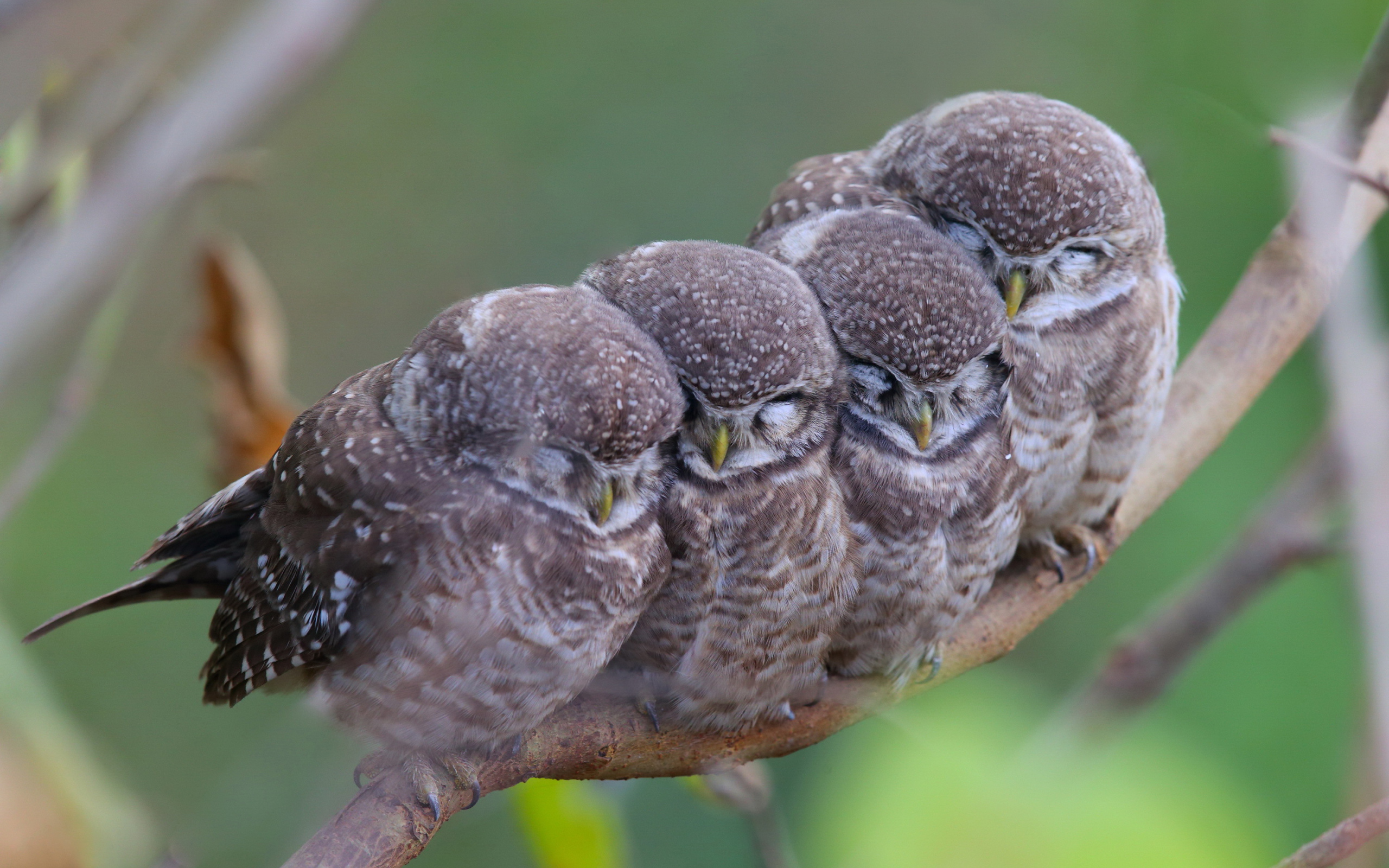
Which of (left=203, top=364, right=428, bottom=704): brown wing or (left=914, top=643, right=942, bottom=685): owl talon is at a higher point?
(left=203, top=364, right=428, bottom=704): brown wing

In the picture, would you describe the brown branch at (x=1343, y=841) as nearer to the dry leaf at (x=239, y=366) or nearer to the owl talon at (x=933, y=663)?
the owl talon at (x=933, y=663)

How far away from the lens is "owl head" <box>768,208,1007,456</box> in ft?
6.08

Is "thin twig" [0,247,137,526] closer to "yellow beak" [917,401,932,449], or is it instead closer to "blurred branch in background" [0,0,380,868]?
"blurred branch in background" [0,0,380,868]

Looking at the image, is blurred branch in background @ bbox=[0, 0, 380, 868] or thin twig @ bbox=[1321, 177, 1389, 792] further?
thin twig @ bbox=[1321, 177, 1389, 792]

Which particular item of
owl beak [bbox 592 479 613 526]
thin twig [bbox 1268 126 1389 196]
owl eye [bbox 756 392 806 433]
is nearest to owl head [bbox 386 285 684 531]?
owl beak [bbox 592 479 613 526]

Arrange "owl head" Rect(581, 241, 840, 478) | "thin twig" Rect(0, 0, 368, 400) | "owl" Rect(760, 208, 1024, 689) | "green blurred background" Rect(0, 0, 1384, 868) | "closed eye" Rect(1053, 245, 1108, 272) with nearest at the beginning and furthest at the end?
"thin twig" Rect(0, 0, 368, 400)
"owl head" Rect(581, 241, 840, 478)
"owl" Rect(760, 208, 1024, 689)
"closed eye" Rect(1053, 245, 1108, 272)
"green blurred background" Rect(0, 0, 1384, 868)

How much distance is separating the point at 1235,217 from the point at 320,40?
3.73 metres

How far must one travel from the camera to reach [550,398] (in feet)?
5.56

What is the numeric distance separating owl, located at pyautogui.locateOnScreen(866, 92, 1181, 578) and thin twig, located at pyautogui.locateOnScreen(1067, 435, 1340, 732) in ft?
0.95

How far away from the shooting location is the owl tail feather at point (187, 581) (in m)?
2.09

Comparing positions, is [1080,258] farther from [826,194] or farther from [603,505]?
[603,505]

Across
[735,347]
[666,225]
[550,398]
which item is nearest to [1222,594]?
[735,347]

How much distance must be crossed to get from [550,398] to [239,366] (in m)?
1.01

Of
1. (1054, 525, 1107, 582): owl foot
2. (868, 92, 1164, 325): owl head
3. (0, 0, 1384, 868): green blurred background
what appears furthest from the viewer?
(0, 0, 1384, 868): green blurred background
